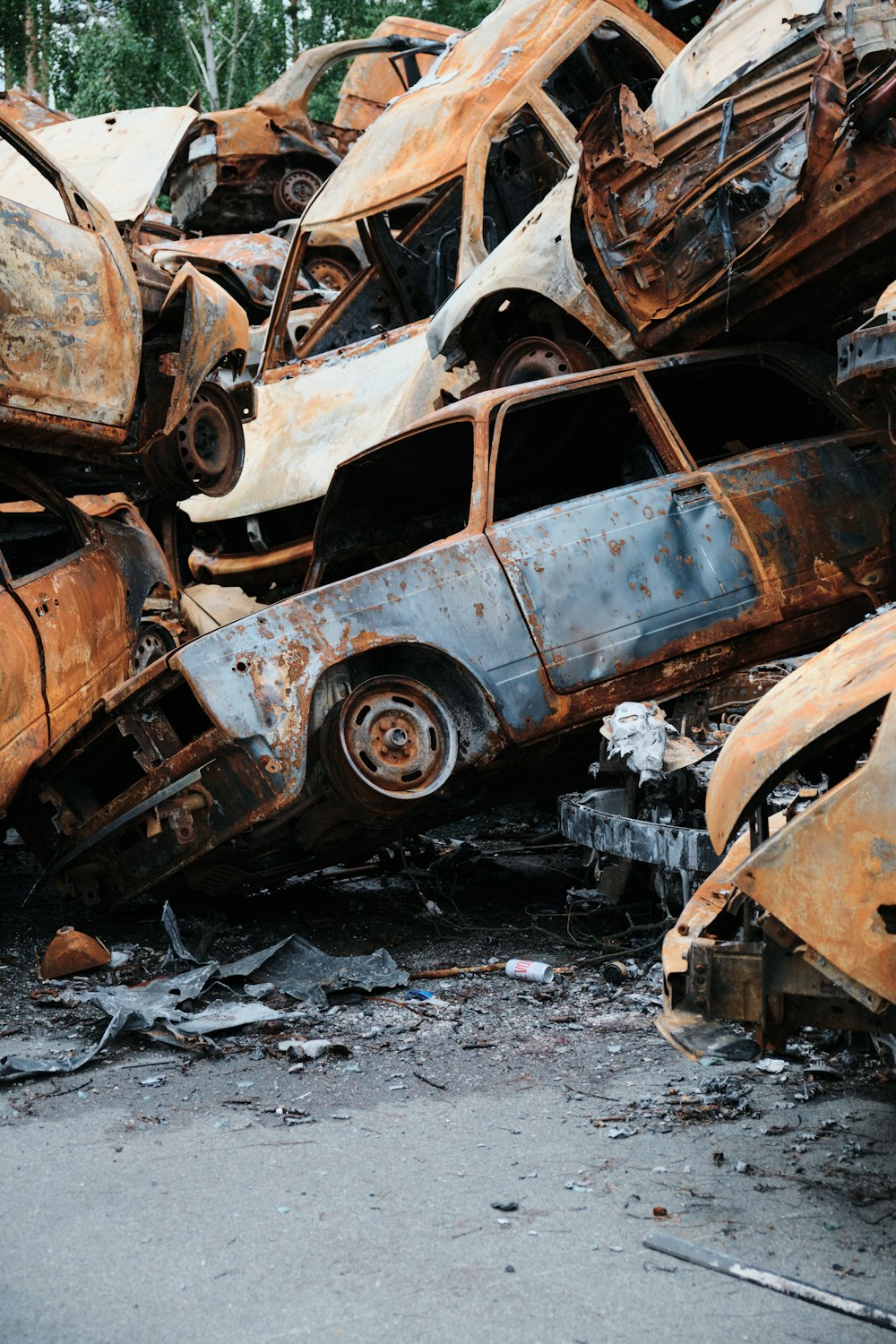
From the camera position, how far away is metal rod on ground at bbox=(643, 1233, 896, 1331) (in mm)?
2564

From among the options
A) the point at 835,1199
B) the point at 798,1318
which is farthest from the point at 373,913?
the point at 798,1318

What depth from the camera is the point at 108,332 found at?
6438 mm

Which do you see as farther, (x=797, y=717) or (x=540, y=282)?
(x=540, y=282)

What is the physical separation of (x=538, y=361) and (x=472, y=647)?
2233mm

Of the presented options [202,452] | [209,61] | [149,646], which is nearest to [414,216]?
[202,452]

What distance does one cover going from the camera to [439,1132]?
12.0 ft

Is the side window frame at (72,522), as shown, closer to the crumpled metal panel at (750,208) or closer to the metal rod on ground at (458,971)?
the metal rod on ground at (458,971)

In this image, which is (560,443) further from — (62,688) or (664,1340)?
(664,1340)

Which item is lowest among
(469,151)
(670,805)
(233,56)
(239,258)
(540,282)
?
(670,805)

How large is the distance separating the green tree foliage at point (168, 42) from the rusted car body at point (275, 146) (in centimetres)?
756

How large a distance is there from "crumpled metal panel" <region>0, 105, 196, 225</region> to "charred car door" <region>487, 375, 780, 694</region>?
3060 mm

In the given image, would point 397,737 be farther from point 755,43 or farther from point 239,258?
point 239,258

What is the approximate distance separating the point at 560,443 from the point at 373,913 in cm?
241

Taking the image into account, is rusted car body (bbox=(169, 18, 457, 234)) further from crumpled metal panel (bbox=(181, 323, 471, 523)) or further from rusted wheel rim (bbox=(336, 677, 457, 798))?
rusted wheel rim (bbox=(336, 677, 457, 798))
